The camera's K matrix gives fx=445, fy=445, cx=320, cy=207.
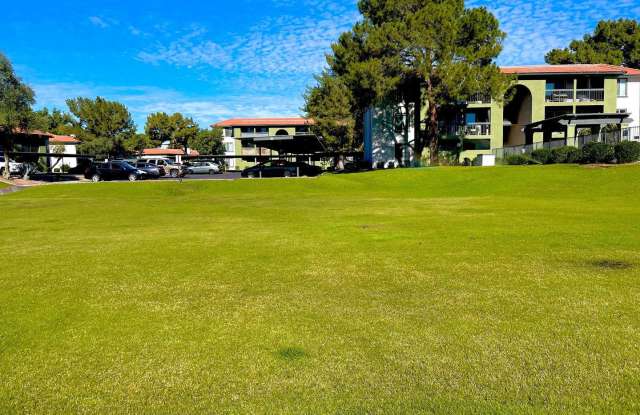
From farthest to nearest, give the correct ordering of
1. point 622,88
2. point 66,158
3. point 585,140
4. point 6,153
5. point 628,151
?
point 66,158
point 622,88
point 6,153
point 585,140
point 628,151

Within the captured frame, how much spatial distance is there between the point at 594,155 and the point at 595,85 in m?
23.9

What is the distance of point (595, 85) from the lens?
47938 mm

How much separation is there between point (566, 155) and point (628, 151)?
430 centimetres

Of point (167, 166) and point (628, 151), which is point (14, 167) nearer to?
point (167, 166)

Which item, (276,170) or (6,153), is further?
(276,170)

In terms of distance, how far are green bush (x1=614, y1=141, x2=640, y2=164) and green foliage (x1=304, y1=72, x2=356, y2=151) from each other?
26.2 metres

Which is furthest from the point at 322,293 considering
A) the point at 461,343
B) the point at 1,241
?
the point at 1,241

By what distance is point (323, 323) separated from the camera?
4.46 metres

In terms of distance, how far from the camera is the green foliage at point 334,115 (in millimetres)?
48562

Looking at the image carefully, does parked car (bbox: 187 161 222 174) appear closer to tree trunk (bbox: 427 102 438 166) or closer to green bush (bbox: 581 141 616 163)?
tree trunk (bbox: 427 102 438 166)

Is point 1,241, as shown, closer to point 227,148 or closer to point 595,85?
point 595,85

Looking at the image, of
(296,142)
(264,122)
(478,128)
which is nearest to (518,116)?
(478,128)

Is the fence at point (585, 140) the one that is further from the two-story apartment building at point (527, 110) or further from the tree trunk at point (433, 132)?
the two-story apartment building at point (527, 110)

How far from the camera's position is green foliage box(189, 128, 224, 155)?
9669cm
